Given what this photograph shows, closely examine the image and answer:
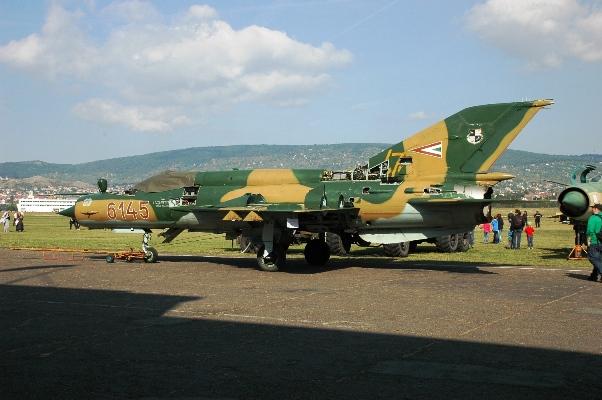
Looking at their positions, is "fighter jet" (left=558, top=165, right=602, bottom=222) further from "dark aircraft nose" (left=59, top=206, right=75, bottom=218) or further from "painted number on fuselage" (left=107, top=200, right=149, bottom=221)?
"dark aircraft nose" (left=59, top=206, right=75, bottom=218)

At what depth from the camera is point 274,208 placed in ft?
58.3

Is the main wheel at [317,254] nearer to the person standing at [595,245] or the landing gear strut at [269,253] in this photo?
the landing gear strut at [269,253]

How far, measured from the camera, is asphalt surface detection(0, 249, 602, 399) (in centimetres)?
645

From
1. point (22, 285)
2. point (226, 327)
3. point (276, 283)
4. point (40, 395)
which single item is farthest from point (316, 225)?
point (40, 395)

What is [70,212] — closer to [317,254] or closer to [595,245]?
[317,254]

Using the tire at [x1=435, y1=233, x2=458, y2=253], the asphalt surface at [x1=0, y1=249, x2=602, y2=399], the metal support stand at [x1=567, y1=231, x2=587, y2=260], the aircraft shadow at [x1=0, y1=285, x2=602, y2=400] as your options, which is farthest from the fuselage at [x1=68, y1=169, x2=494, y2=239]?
the tire at [x1=435, y1=233, x2=458, y2=253]

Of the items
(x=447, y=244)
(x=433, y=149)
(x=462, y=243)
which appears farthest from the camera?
(x=462, y=243)

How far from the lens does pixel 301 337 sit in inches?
352

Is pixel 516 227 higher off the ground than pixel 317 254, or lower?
higher

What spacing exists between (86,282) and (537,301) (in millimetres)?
10750

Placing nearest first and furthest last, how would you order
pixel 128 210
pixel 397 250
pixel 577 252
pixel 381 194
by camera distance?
pixel 381 194, pixel 128 210, pixel 577 252, pixel 397 250

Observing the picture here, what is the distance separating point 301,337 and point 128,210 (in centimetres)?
1401

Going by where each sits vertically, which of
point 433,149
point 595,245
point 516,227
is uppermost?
point 433,149

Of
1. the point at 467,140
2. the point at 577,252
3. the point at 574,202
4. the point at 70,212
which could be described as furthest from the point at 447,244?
the point at 70,212
